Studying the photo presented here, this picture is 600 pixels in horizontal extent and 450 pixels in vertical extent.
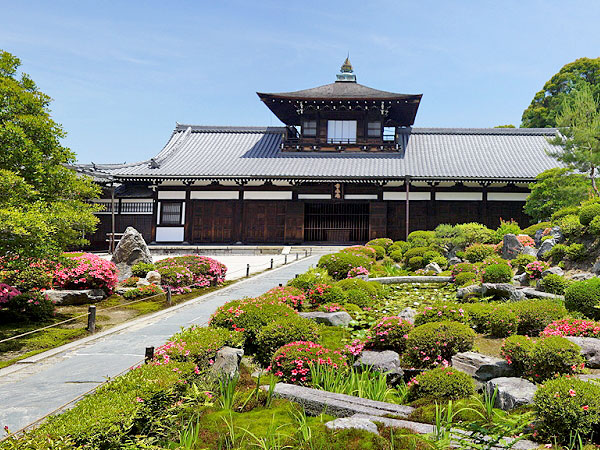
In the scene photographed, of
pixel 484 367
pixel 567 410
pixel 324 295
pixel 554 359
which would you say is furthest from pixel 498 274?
pixel 567 410

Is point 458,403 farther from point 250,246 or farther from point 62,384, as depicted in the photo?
point 250,246

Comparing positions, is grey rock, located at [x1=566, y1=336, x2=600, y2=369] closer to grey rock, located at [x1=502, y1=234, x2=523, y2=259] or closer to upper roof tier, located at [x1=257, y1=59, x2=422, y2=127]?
grey rock, located at [x1=502, y1=234, x2=523, y2=259]

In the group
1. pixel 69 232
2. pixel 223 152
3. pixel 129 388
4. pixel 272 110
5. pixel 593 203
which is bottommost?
pixel 129 388

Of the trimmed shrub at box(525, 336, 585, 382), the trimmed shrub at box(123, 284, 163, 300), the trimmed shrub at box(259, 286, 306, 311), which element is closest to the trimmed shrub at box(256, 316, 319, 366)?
the trimmed shrub at box(259, 286, 306, 311)

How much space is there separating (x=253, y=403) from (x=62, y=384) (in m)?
2.24

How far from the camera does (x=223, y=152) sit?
1076 inches

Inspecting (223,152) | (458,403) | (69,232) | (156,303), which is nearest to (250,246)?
(223,152)

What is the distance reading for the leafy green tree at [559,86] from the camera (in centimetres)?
4025

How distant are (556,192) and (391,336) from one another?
1484cm

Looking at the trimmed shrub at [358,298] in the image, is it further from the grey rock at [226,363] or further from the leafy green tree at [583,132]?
the leafy green tree at [583,132]

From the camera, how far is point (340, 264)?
474 inches

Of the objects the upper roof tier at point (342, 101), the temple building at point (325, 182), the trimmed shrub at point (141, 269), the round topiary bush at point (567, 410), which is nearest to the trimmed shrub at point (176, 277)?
the trimmed shrub at point (141, 269)

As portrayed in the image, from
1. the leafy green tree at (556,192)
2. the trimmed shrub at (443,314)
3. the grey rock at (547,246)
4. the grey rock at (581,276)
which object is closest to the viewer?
the trimmed shrub at (443,314)

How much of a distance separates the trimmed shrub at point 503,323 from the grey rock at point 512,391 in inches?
75.9
